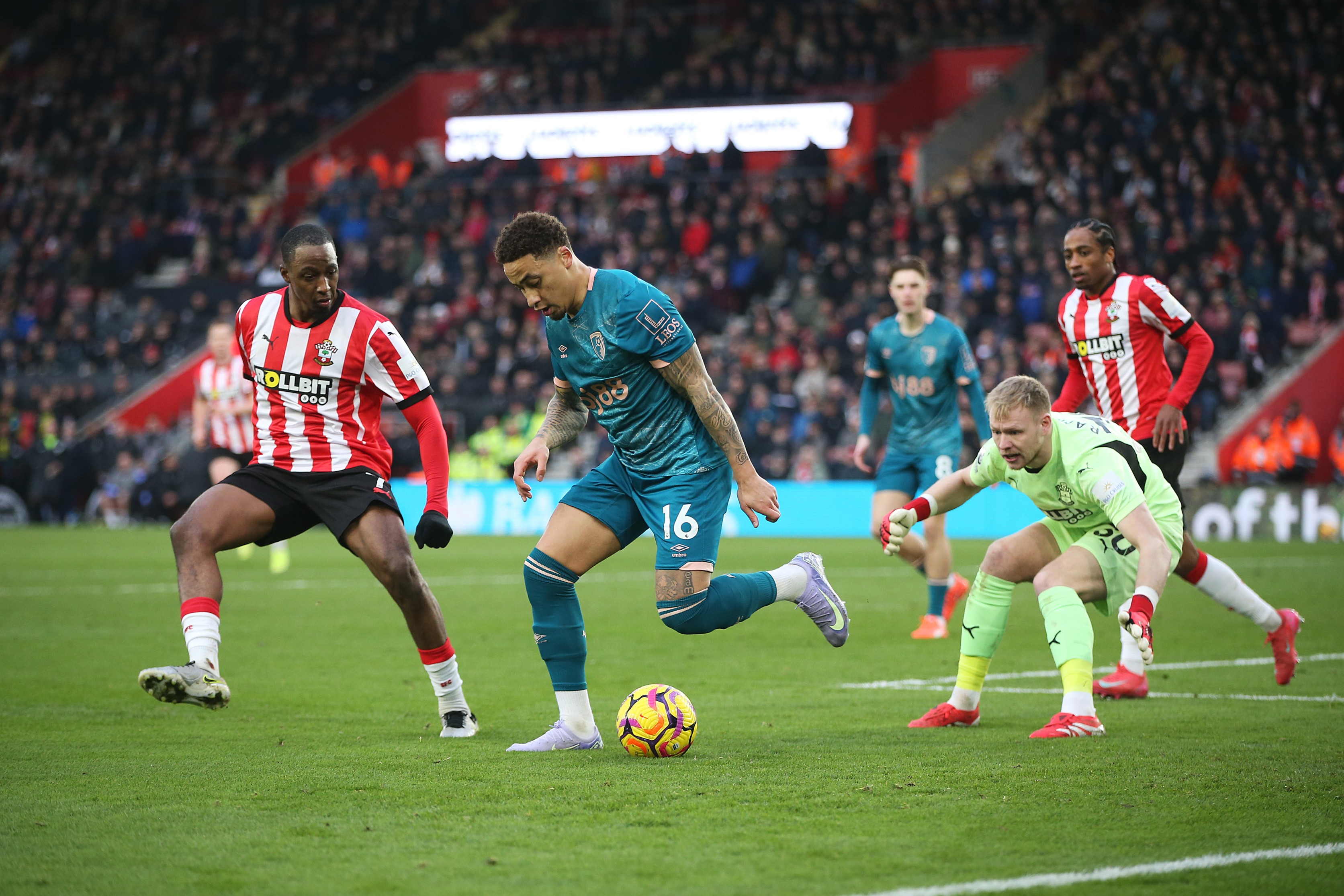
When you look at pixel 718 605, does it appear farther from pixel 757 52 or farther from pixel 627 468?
pixel 757 52

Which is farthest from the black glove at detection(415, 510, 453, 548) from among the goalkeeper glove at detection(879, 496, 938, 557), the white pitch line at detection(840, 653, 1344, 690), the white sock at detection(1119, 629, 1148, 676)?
the white sock at detection(1119, 629, 1148, 676)

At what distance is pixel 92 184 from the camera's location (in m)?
36.7

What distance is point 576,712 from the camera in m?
5.99

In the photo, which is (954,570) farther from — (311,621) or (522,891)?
(522,891)

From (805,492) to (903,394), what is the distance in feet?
38.0

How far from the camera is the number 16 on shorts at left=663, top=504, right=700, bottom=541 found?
5871 millimetres

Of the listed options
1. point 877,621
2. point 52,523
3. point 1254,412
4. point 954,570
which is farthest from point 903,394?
point 52,523

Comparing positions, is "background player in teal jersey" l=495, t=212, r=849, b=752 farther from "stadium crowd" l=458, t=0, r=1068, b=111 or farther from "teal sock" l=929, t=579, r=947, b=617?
"stadium crowd" l=458, t=0, r=1068, b=111

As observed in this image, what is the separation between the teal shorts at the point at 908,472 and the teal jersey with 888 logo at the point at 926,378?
0.11ft

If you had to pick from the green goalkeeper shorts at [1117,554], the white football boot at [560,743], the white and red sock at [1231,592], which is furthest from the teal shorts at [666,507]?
the white and red sock at [1231,592]

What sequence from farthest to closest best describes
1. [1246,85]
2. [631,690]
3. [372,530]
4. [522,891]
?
1. [1246,85]
2. [631,690]
3. [372,530]
4. [522,891]

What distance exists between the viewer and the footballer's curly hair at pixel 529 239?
18.4 feet

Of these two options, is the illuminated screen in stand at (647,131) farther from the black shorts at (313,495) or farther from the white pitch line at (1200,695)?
the black shorts at (313,495)

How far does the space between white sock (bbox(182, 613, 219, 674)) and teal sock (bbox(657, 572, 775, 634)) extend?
1.73 meters
